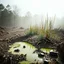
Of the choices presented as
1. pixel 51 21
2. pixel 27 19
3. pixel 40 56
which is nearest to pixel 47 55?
pixel 40 56

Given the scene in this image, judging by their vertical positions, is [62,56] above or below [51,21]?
below

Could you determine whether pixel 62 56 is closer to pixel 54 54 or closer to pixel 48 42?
pixel 54 54

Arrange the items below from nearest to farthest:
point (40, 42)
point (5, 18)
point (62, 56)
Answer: point (62, 56)
point (40, 42)
point (5, 18)

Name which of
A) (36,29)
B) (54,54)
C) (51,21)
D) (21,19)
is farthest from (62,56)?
(21,19)

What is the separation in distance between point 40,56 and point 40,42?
8.32ft

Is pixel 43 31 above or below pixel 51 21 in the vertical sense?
below

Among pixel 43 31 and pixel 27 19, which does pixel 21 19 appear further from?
pixel 43 31

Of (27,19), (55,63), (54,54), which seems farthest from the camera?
(27,19)

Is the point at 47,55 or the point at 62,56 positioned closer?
the point at 62,56

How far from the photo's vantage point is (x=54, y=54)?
284 inches

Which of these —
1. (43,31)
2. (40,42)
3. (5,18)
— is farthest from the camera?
(5,18)

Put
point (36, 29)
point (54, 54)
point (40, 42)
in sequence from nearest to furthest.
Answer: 1. point (54, 54)
2. point (40, 42)
3. point (36, 29)

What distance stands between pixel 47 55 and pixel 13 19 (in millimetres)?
27420

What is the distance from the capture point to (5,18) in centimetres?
3244
